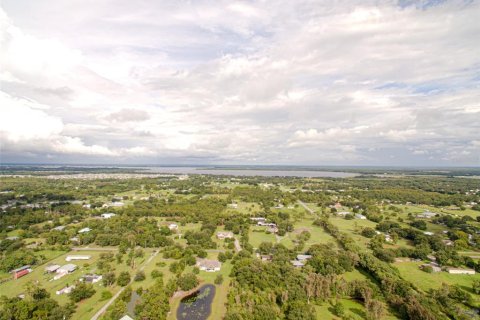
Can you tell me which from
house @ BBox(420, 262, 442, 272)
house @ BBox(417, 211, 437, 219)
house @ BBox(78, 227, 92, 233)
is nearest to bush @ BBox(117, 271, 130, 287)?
house @ BBox(78, 227, 92, 233)

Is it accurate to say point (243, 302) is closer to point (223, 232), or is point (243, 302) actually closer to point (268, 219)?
point (223, 232)

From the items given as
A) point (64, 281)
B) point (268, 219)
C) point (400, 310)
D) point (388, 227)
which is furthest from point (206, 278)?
point (388, 227)

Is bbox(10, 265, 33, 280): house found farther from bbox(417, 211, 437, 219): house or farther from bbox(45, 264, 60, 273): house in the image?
bbox(417, 211, 437, 219): house

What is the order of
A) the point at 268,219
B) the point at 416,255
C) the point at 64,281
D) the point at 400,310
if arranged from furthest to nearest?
the point at 268,219, the point at 416,255, the point at 64,281, the point at 400,310

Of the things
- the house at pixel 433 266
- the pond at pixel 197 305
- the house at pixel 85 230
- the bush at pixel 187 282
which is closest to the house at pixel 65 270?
the house at pixel 85 230

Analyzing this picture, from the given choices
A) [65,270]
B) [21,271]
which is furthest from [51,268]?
→ [21,271]

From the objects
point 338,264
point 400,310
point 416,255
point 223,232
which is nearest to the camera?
point 400,310

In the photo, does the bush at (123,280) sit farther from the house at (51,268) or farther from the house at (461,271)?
the house at (461,271)
